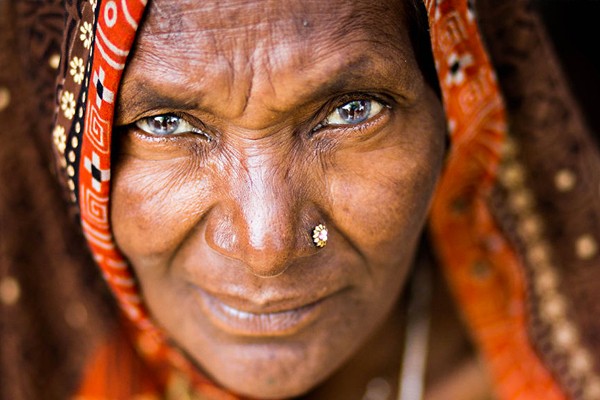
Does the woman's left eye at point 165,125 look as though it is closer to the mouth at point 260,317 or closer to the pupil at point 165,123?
the pupil at point 165,123

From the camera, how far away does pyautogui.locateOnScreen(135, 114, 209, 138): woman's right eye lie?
1.23 meters

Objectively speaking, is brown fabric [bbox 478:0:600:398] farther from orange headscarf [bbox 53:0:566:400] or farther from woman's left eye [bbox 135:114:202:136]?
woman's left eye [bbox 135:114:202:136]

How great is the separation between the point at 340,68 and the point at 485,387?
1058 mm

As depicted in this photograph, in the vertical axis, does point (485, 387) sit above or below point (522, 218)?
below

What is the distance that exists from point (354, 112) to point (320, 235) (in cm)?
22

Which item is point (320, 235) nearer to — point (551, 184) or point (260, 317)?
point (260, 317)

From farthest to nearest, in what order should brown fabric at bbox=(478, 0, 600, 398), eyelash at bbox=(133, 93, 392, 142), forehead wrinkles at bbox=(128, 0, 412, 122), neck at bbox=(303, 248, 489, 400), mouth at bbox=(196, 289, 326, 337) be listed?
neck at bbox=(303, 248, 489, 400), brown fabric at bbox=(478, 0, 600, 398), mouth at bbox=(196, 289, 326, 337), eyelash at bbox=(133, 93, 392, 142), forehead wrinkles at bbox=(128, 0, 412, 122)

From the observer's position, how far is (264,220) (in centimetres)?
117

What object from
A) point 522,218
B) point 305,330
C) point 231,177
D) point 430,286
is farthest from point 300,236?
point 430,286

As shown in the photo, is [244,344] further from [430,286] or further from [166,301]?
[430,286]

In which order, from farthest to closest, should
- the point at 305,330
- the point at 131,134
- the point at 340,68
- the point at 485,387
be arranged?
1. the point at 485,387
2. the point at 305,330
3. the point at 131,134
4. the point at 340,68

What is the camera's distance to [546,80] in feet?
4.99

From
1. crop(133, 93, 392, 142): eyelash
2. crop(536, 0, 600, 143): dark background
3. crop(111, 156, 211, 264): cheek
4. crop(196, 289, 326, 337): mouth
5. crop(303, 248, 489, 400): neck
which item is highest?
crop(133, 93, 392, 142): eyelash

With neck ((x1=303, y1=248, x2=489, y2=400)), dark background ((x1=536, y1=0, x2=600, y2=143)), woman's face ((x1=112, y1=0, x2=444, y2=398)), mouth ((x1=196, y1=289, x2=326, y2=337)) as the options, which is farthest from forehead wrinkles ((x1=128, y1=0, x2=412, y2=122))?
dark background ((x1=536, y1=0, x2=600, y2=143))
